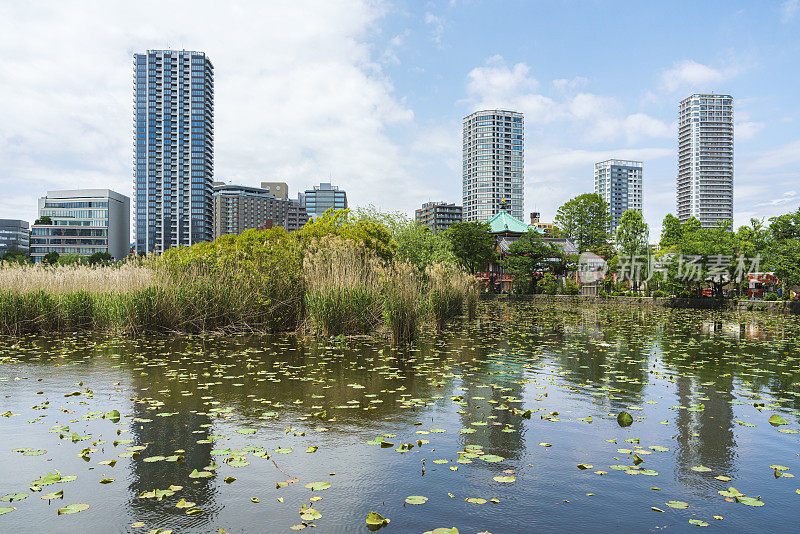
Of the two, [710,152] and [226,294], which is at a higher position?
[710,152]

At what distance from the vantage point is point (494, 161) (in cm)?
14475

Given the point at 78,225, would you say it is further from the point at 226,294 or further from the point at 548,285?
the point at 226,294

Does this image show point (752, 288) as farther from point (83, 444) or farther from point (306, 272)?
point (83, 444)

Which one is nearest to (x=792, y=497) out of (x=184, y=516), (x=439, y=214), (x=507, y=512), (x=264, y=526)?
(x=507, y=512)

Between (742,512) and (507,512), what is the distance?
1568 millimetres

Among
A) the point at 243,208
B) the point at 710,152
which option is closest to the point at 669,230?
the point at 710,152

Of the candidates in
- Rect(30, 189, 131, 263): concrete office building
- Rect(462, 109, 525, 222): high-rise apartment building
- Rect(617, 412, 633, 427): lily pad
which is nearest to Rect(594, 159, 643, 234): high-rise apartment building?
Rect(462, 109, 525, 222): high-rise apartment building

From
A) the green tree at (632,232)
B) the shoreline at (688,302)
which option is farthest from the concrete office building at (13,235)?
the green tree at (632,232)

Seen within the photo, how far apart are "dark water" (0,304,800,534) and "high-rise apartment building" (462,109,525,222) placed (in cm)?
13588

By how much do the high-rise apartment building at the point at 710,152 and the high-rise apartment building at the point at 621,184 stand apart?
35420 millimetres

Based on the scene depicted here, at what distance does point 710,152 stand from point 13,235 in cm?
19150

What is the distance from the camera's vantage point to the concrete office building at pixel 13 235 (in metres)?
142

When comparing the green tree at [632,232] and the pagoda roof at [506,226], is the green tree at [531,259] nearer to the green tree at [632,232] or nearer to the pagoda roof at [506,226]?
the green tree at [632,232]

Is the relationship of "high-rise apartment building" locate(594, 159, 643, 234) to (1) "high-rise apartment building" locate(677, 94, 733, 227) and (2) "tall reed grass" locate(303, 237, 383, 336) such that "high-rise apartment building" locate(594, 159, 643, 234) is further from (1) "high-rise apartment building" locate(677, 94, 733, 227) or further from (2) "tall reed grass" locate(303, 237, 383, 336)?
(2) "tall reed grass" locate(303, 237, 383, 336)
